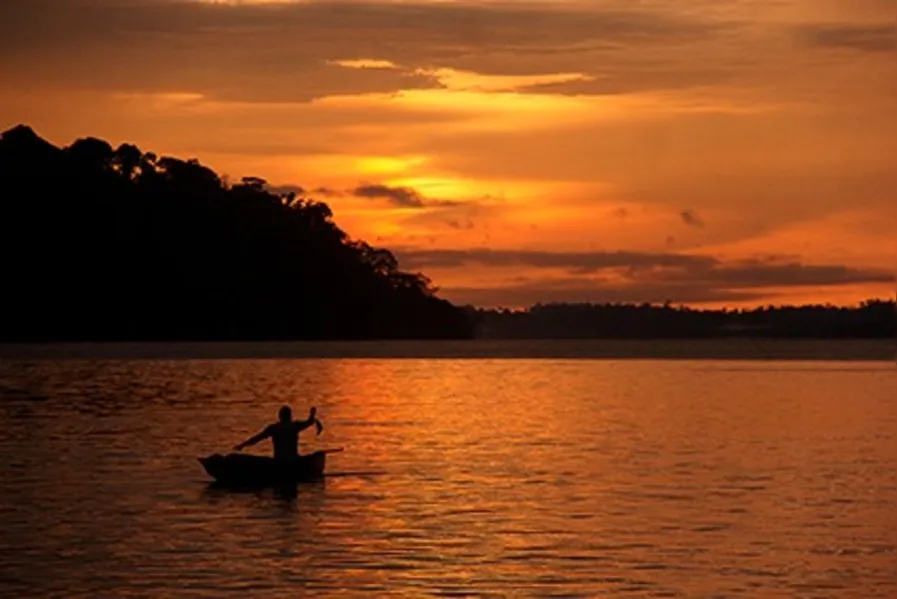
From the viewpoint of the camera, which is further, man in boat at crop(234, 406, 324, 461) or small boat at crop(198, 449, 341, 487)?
small boat at crop(198, 449, 341, 487)

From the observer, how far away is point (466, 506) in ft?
150

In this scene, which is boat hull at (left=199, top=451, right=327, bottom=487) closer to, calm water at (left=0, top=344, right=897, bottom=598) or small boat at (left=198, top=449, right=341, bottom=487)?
small boat at (left=198, top=449, right=341, bottom=487)

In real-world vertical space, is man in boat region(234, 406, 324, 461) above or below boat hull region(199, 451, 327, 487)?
above

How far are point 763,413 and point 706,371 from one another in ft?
311

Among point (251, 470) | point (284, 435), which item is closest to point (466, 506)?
point (284, 435)

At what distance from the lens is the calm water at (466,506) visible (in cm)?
3334

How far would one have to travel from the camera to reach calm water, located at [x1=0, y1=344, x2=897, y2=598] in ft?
109

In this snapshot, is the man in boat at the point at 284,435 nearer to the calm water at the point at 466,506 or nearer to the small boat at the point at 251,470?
the small boat at the point at 251,470

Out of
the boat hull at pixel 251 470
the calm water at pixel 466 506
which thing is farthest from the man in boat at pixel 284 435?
the calm water at pixel 466 506

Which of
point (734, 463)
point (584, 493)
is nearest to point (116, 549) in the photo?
point (584, 493)

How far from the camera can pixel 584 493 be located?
4956 centimetres

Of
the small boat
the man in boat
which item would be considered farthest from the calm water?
the man in boat

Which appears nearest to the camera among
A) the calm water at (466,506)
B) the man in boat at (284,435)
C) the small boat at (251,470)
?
the calm water at (466,506)

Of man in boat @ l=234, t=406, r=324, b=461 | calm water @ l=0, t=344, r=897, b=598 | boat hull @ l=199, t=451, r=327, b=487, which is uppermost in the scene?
man in boat @ l=234, t=406, r=324, b=461
